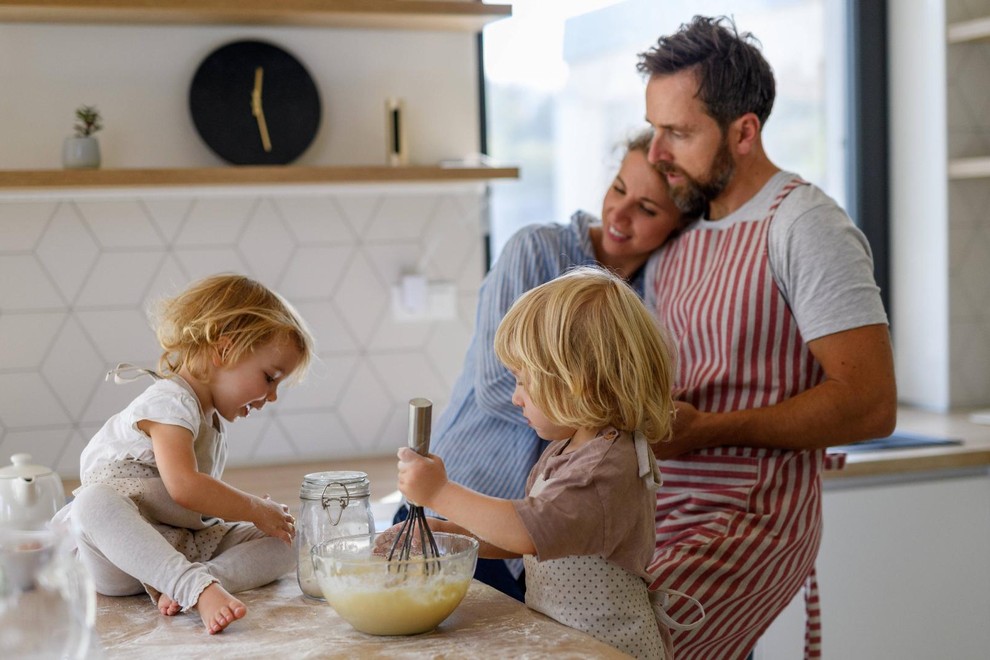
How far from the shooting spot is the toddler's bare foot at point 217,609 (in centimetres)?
110

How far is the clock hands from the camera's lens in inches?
95.7

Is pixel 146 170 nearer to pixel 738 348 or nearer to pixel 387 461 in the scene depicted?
pixel 387 461

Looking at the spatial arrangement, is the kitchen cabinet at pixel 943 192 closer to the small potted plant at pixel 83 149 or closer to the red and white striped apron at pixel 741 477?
the red and white striped apron at pixel 741 477

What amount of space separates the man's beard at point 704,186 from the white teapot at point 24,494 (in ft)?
3.36

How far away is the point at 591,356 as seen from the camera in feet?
4.01

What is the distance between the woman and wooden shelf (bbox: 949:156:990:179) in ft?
4.27

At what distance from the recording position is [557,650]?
3.45 feet

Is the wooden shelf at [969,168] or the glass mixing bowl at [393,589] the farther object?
the wooden shelf at [969,168]

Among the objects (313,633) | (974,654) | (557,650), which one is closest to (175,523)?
(313,633)

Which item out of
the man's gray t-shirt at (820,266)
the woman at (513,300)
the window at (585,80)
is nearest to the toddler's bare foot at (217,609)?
the woman at (513,300)

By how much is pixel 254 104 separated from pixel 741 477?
1.39m

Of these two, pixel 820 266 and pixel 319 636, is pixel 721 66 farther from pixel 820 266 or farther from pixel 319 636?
pixel 319 636

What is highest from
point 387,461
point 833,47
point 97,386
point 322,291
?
point 833,47

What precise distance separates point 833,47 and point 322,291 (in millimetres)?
1599
